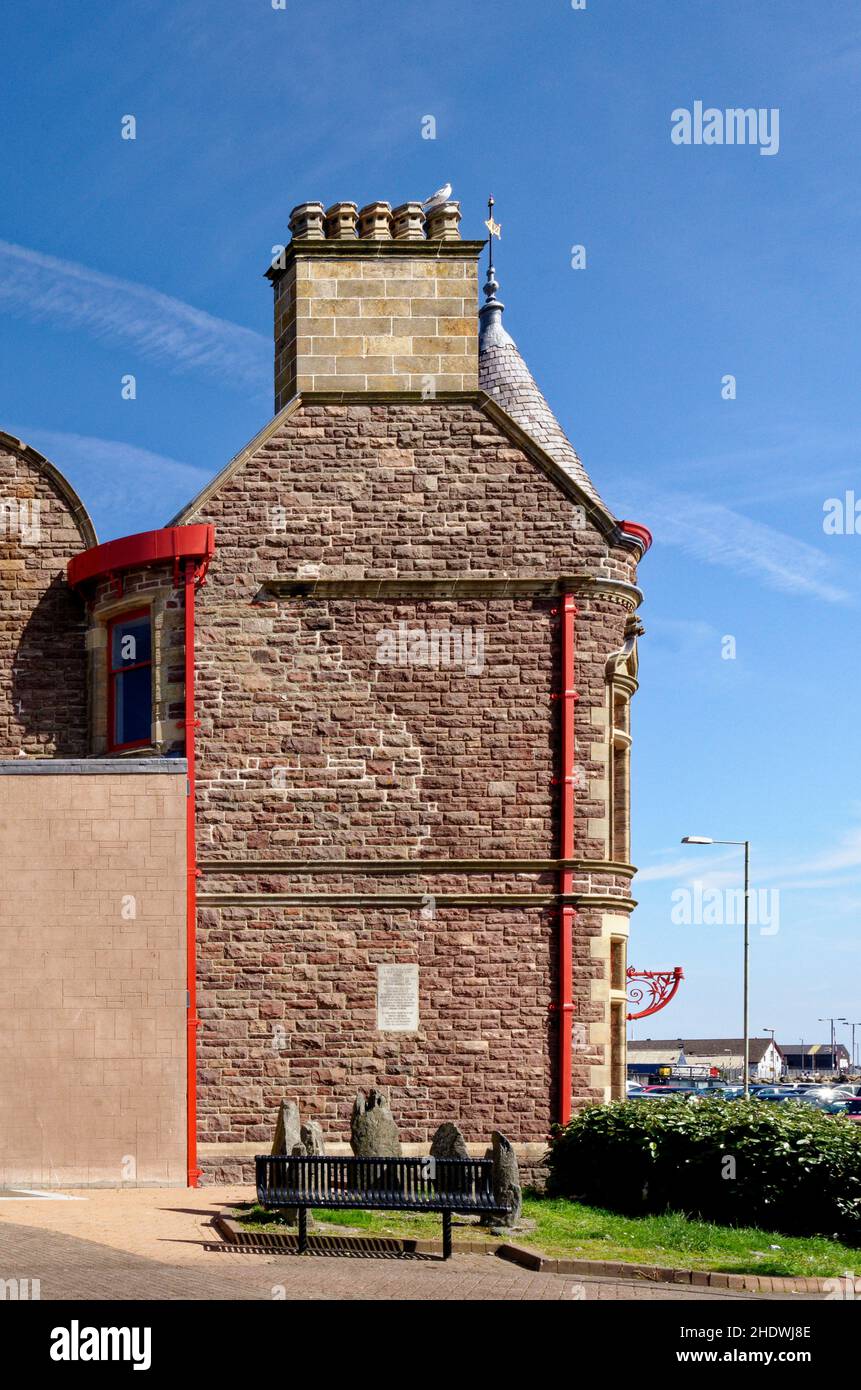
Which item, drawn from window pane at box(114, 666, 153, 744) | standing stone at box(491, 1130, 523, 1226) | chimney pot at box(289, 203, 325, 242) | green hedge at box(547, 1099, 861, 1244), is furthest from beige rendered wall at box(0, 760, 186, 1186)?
chimney pot at box(289, 203, 325, 242)

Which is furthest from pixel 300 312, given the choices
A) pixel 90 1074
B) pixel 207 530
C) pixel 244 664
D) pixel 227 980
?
pixel 90 1074

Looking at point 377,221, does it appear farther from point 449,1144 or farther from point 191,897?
point 449,1144

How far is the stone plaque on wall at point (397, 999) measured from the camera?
19078 millimetres

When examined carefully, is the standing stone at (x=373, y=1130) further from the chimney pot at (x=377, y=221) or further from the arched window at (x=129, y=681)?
the chimney pot at (x=377, y=221)

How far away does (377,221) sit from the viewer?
2128 centimetres

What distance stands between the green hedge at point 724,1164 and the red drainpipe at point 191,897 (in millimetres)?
4334

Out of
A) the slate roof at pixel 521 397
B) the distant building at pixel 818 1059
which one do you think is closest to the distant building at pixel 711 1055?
the distant building at pixel 818 1059

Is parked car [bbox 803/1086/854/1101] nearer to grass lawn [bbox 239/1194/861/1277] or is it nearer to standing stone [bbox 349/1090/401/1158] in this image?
standing stone [bbox 349/1090/401/1158]

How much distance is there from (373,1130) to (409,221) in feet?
39.4

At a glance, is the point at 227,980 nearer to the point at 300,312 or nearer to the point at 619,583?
the point at 619,583

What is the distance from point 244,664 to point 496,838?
3.86 metres

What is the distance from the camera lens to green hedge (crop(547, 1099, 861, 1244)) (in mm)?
14703

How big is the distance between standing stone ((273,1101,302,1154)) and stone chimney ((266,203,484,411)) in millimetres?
9357

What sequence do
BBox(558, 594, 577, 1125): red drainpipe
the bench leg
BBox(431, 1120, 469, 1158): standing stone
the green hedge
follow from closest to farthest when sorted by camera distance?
the bench leg, the green hedge, BBox(431, 1120, 469, 1158): standing stone, BBox(558, 594, 577, 1125): red drainpipe
